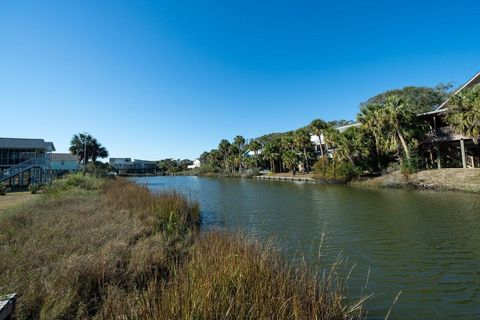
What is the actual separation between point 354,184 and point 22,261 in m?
32.2

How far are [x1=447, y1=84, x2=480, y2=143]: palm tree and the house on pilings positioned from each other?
1.48 m

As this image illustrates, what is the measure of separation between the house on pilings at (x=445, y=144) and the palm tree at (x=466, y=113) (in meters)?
1.48

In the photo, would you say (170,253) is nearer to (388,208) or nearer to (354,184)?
(388,208)

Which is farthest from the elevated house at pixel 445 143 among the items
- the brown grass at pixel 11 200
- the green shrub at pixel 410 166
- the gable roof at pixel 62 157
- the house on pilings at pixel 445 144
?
the gable roof at pixel 62 157

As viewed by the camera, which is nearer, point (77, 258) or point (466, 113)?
point (77, 258)

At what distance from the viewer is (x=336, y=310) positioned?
3295 mm

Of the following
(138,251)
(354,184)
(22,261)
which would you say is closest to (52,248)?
(22,261)

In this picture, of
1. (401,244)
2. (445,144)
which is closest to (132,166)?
(445,144)

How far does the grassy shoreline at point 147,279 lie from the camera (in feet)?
9.50

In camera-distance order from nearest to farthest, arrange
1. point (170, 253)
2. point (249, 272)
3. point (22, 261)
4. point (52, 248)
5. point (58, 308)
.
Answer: point (58, 308) < point (249, 272) < point (22, 261) < point (52, 248) < point (170, 253)

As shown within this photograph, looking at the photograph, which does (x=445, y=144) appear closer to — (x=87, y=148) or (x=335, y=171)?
(x=335, y=171)

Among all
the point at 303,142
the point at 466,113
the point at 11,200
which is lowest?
the point at 11,200

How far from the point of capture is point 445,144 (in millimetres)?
31422

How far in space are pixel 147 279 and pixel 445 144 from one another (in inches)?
1506
